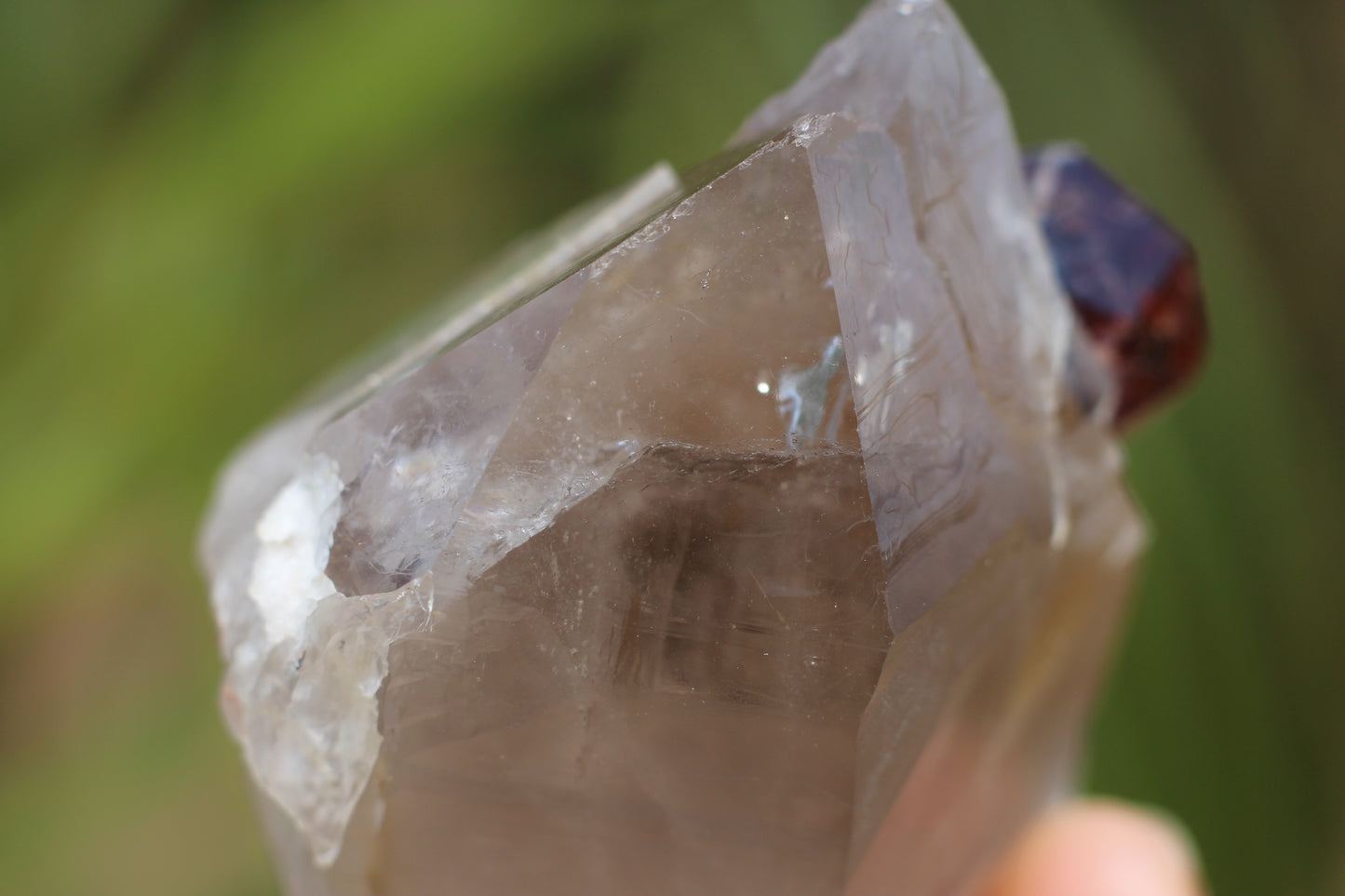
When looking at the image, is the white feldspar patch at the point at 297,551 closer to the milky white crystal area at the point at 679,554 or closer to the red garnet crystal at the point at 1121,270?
the milky white crystal area at the point at 679,554

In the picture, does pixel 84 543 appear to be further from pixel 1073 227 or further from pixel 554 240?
pixel 1073 227

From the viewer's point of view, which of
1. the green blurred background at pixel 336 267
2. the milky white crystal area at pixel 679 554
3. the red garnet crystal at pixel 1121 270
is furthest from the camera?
the green blurred background at pixel 336 267

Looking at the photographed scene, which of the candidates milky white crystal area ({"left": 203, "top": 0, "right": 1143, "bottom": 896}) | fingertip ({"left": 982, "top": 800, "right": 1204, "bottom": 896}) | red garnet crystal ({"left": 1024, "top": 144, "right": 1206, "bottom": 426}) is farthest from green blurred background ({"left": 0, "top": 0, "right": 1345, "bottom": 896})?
milky white crystal area ({"left": 203, "top": 0, "right": 1143, "bottom": 896})

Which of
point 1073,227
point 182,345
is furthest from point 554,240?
point 182,345

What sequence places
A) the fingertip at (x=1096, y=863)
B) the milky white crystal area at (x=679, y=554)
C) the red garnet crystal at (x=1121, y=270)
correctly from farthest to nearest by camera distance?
the fingertip at (x=1096, y=863) → the red garnet crystal at (x=1121, y=270) → the milky white crystal area at (x=679, y=554)

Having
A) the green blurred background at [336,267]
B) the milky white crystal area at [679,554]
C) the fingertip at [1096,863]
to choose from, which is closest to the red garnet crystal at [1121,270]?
the milky white crystal area at [679,554]

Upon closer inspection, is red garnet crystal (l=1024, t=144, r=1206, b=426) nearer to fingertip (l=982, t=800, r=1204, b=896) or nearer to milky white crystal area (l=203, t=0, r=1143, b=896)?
milky white crystal area (l=203, t=0, r=1143, b=896)

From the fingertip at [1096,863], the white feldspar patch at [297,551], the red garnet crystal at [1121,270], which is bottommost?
the fingertip at [1096,863]
